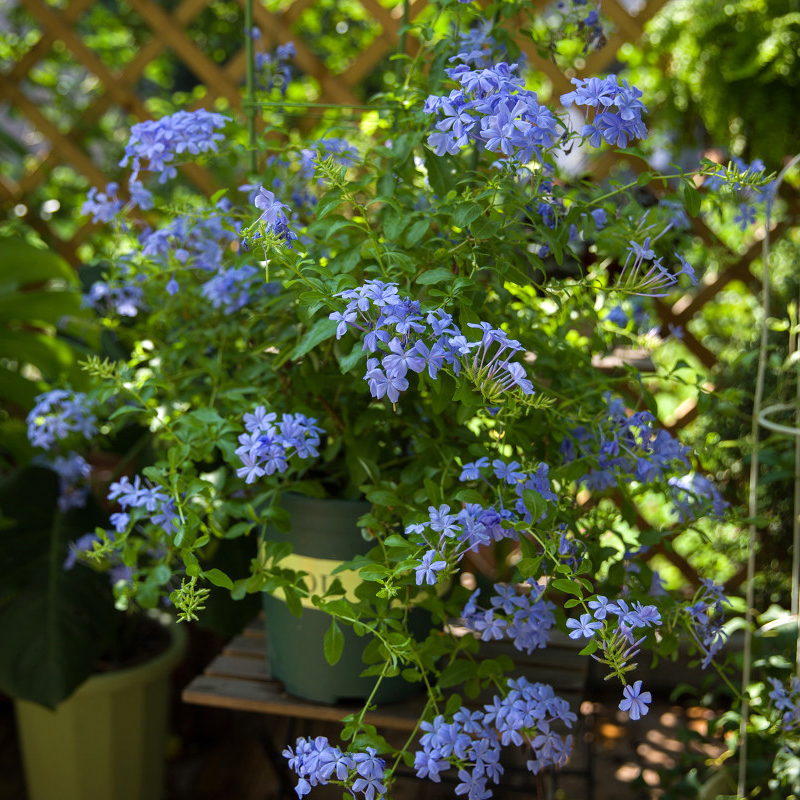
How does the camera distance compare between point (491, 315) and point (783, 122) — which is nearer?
point (491, 315)

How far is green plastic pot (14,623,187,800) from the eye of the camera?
136cm

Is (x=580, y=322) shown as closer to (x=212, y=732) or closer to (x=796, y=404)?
(x=796, y=404)

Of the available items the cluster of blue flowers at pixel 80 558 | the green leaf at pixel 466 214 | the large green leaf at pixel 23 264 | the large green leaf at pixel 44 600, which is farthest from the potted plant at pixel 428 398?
the large green leaf at pixel 23 264

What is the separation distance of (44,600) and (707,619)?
2.95 feet

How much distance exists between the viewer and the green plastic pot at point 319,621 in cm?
85

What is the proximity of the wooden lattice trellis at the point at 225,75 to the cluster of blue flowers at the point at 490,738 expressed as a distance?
0.89m

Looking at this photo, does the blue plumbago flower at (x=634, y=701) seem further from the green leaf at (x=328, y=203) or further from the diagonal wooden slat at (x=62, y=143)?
the diagonal wooden slat at (x=62, y=143)

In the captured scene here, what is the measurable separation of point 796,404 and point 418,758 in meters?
0.57

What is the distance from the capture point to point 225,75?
5.60ft

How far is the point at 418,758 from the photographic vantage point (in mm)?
663

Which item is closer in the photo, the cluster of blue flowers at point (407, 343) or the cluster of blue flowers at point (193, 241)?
the cluster of blue flowers at point (407, 343)

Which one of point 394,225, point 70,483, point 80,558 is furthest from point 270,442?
point 70,483

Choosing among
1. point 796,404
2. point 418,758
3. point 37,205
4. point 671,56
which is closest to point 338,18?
point 37,205

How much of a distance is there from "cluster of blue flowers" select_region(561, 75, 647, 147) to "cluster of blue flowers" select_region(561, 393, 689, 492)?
268 millimetres
